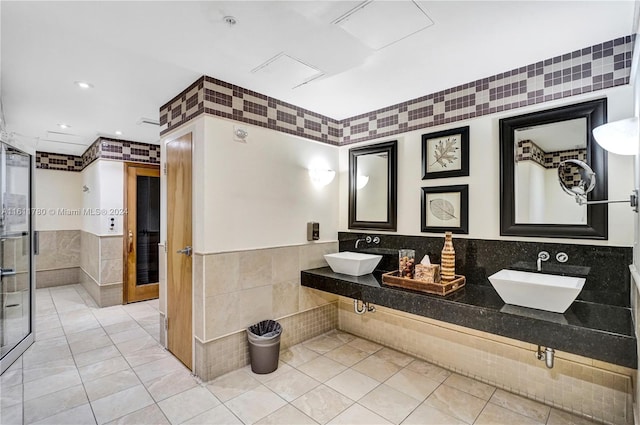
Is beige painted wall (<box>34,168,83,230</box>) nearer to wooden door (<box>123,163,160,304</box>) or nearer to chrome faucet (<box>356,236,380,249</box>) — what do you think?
wooden door (<box>123,163,160,304</box>)

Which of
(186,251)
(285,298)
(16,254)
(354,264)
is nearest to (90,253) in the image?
(16,254)

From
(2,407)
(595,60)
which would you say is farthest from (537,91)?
(2,407)

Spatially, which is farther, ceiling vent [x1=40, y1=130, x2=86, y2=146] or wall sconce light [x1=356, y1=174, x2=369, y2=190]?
ceiling vent [x1=40, y1=130, x2=86, y2=146]

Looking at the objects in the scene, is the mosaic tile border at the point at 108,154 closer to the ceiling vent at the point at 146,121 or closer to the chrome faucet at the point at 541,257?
the ceiling vent at the point at 146,121

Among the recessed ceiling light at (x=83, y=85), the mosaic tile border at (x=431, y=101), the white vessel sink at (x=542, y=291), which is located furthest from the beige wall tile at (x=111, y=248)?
the white vessel sink at (x=542, y=291)

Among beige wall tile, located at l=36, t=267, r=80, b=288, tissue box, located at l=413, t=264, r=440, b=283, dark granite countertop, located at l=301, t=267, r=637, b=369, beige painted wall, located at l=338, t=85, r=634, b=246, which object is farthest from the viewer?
beige wall tile, located at l=36, t=267, r=80, b=288

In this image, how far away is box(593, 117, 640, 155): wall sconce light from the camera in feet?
5.62

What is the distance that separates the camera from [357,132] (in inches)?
141

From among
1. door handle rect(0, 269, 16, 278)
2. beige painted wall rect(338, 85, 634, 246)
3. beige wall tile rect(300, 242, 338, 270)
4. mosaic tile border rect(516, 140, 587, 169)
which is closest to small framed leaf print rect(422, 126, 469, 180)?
beige painted wall rect(338, 85, 634, 246)

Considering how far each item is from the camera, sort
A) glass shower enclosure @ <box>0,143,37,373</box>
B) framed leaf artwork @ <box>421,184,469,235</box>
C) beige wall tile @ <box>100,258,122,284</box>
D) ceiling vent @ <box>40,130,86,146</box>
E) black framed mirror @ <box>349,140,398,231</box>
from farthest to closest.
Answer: beige wall tile @ <box>100,258,122,284</box> < ceiling vent @ <box>40,130,86,146</box> < black framed mirror @ <box>349,140,398,231</box> < glass shower enclosure @ <box>0,143,37,373</box> < framed leaf artwork @ <box>421,184,469,235</box>

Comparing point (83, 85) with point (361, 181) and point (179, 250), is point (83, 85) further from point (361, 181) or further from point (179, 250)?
point (361, 181)

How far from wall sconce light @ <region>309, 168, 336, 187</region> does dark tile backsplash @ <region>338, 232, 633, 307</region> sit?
86 centimetres

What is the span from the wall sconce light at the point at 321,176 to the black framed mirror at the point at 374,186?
0.94 feet

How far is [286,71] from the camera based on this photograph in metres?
2.50
